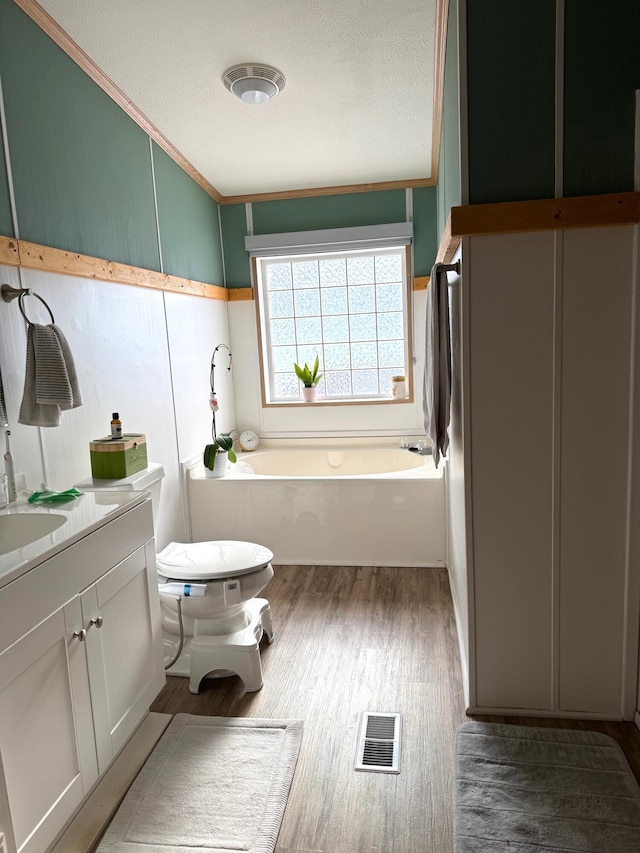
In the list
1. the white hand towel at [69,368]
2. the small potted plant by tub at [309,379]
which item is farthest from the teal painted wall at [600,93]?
the small potted plant by tub at [309,379]

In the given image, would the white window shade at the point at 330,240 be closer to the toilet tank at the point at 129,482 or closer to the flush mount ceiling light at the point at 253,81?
the flush mount ceiling light at the point at 253,81

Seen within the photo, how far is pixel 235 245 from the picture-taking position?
441 centimetres

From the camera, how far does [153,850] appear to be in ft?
5.24

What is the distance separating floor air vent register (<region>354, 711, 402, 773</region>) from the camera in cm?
188

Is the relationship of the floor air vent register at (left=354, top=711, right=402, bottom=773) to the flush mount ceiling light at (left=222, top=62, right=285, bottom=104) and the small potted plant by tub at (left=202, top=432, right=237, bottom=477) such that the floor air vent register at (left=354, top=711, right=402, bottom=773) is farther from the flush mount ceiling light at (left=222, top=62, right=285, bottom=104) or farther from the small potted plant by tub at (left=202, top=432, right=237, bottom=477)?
the flush mount ceiling light at (left=222, top=62, right=285, bottom=104)

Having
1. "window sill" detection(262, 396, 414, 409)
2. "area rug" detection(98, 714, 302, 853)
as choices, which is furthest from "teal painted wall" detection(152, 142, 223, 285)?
"area rug" detection(98, 714, 302, 853)

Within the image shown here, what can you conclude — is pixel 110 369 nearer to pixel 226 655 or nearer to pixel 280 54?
pixel 226 655

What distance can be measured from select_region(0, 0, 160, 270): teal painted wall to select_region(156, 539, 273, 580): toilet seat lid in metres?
Result: 1.34

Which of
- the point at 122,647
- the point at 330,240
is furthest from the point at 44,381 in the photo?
the point at 330,240

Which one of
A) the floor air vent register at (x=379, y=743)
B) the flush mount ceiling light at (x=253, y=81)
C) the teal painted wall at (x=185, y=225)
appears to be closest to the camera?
the floor air vent register at (x=379, y=743)

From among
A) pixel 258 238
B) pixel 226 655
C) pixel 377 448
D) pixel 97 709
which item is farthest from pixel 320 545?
pixel 258 238

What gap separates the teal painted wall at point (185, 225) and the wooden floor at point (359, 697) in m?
1.97

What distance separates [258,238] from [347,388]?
4.21ft

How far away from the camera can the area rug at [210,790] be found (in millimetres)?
1627
